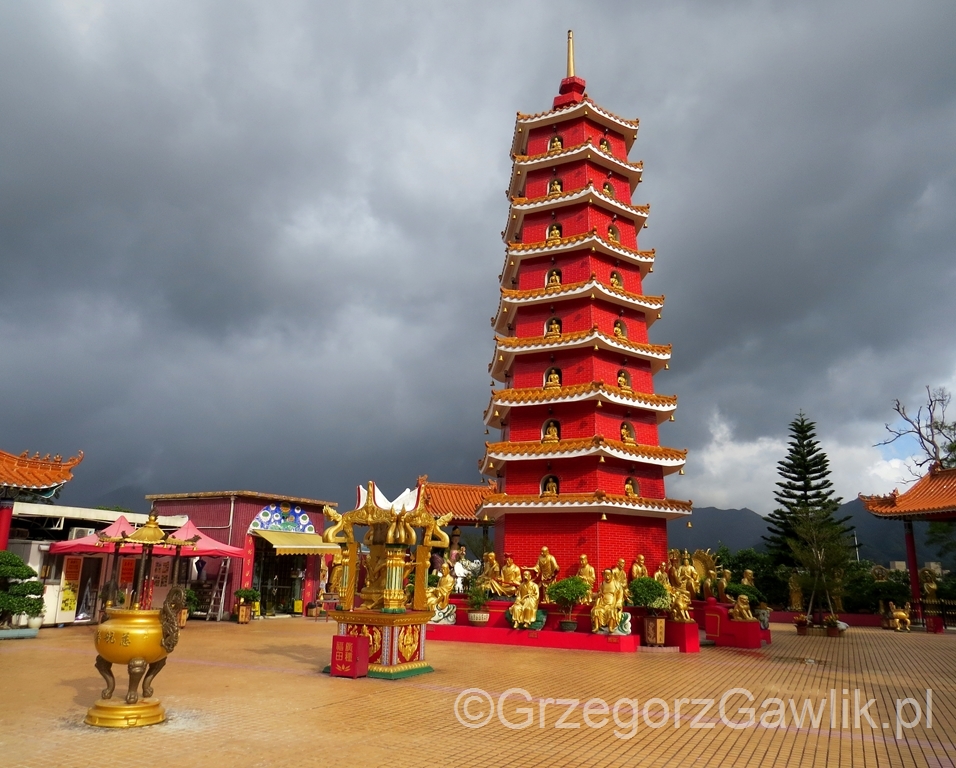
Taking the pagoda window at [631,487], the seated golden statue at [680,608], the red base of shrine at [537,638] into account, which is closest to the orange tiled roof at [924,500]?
the pagoda window at [631,487]

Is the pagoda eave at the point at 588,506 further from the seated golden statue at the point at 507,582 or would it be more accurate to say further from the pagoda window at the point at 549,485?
the seated golden statue at the point at 507,582

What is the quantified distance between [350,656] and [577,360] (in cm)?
1437

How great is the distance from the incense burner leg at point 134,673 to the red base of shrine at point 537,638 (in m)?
12.8

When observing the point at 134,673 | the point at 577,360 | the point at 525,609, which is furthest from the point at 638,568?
the point at 134,673

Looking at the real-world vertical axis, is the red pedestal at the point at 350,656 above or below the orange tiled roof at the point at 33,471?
below

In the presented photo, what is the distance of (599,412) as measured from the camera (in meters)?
23.1

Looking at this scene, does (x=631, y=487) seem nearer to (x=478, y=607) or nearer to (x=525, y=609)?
(x=525, y=609)

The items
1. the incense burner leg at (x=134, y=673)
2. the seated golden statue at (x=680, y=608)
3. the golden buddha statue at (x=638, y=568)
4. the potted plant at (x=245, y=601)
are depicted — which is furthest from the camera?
the potted plant at (x=245, y=601)

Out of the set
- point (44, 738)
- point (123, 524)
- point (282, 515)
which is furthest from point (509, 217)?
point (44, 738)

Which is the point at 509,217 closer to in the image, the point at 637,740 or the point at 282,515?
the point at 282,515

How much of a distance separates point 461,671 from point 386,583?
7.83 feet

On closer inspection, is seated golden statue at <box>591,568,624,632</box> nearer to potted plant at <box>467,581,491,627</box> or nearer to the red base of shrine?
the red base of shrine

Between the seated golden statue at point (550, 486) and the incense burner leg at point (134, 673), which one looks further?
the seated golden statue at point (550, 486)

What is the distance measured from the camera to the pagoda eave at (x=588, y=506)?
A: 70.3ft
